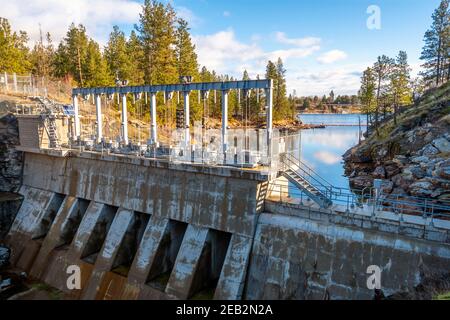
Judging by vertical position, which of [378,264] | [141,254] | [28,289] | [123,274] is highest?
[378,264]

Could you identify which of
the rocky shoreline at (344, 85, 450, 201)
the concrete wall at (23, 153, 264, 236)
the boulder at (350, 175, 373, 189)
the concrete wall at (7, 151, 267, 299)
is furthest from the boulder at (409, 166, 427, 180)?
the concrete wall at (23, 153, 264, 236)

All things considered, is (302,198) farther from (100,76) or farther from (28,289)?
(100,76)

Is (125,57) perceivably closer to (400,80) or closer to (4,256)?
(4,256)

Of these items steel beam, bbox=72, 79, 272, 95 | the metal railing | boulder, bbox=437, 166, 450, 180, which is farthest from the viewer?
boulder, bbox=437, 166, 450, 180

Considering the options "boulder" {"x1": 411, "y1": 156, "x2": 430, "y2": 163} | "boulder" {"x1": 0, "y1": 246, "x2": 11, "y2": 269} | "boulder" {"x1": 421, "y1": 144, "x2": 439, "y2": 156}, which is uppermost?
"boulder" {"x1": 421, "y1": 144, "x2": 439, "y2": 156}

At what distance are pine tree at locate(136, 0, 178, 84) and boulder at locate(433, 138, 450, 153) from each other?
28788mm

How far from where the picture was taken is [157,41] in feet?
128

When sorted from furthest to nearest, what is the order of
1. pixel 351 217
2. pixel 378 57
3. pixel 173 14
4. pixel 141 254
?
pixel 378 57, pixel 173 14, pixel 141 254, pixel 351 217

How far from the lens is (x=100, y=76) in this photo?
4322 centimetres

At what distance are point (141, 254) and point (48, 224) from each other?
31.8 ft

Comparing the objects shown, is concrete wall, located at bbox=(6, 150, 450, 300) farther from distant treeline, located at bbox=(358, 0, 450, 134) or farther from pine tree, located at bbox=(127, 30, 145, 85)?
distant treeline, located at bbox=(358, 0, 450, 134)

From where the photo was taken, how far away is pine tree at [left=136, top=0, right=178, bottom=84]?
38.2 metres

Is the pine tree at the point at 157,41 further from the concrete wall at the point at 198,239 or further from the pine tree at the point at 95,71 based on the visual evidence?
the concrete wall at the point at 198,239
